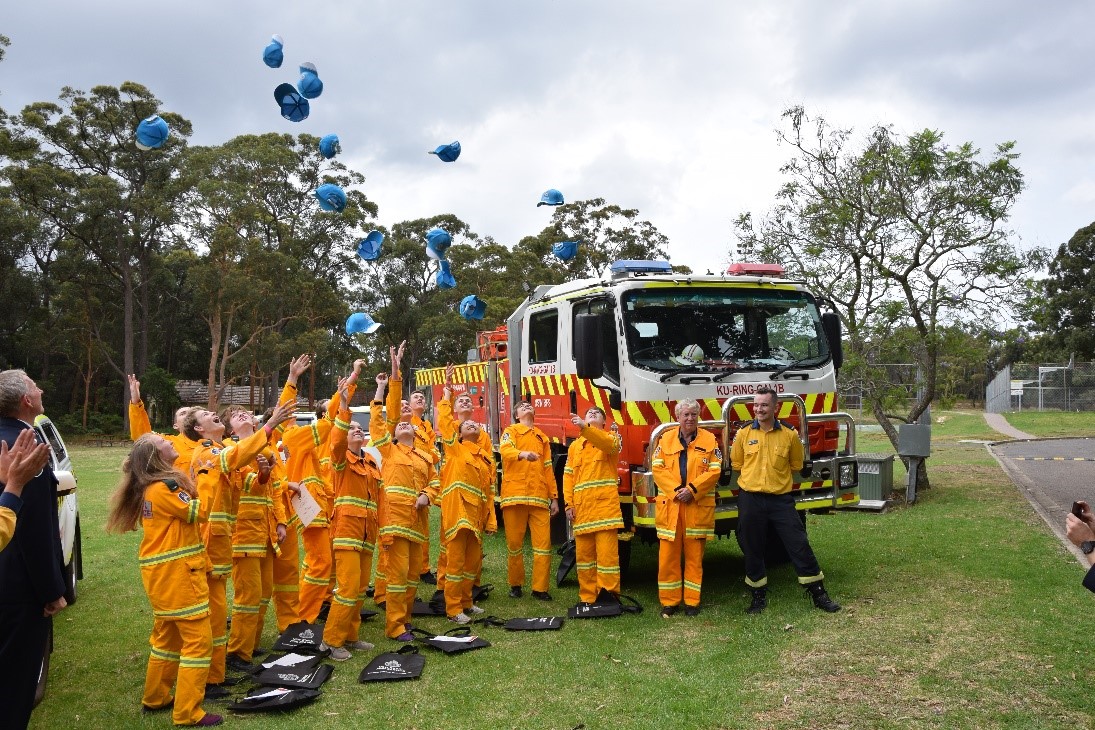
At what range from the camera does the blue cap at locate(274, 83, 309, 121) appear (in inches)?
361

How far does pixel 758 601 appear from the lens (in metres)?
7.11

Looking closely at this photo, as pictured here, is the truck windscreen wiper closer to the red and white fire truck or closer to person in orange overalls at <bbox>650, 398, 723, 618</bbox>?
the red and white fire truck

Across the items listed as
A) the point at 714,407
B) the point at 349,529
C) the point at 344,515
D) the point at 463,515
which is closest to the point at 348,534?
the point at 349,529

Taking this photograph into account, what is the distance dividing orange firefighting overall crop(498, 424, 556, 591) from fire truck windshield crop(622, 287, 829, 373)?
4.33 ft

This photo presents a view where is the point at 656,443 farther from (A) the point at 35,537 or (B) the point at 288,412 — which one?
(A) the point at 35,537

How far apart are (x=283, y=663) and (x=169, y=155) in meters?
35.8

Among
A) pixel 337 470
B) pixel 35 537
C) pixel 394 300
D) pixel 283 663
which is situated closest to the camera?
pixel 35 537

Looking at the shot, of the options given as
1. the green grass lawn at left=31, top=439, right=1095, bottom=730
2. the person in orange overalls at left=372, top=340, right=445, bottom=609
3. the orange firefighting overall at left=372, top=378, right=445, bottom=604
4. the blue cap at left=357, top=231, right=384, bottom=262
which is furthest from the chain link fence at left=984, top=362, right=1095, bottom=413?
the orange firefighting overall at left=372, top=378, right=445, bottom=604

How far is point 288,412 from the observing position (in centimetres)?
502

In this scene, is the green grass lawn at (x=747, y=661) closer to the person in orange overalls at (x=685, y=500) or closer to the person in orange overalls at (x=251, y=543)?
the person in orange overalls at (x=685, y=500)

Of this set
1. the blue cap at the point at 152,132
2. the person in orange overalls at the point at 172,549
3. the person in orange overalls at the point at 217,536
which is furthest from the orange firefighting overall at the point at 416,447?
the blue cap at the point at 152,132

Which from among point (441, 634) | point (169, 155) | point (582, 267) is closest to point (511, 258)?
point (582, 267)

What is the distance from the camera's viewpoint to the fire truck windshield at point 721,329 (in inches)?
300

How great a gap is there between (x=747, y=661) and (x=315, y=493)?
3734 mm
